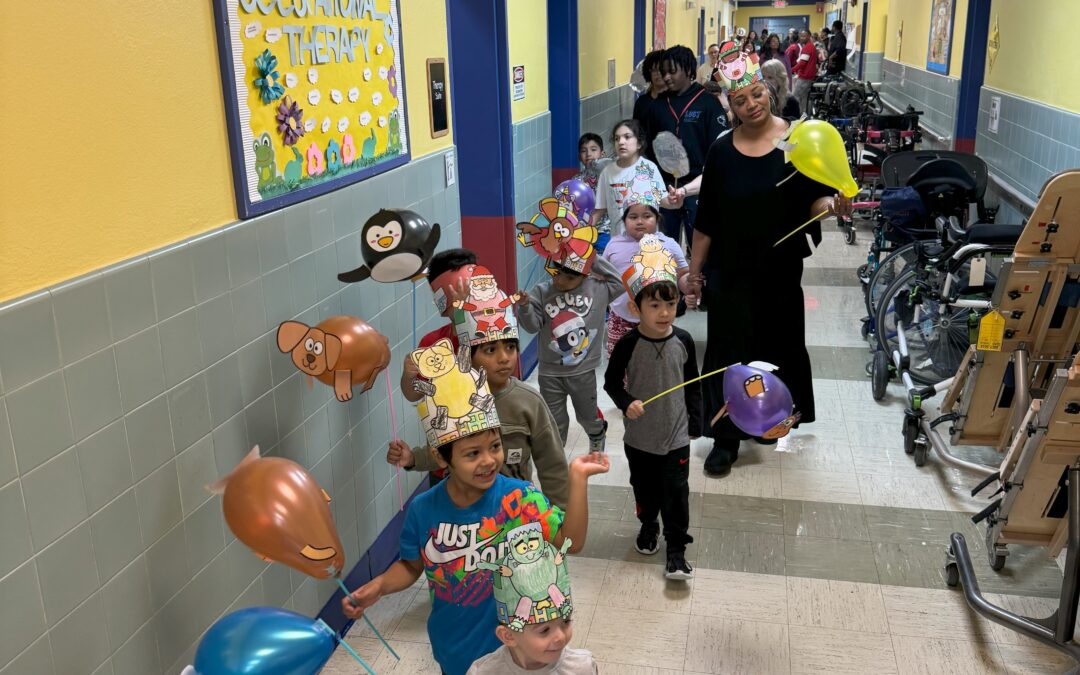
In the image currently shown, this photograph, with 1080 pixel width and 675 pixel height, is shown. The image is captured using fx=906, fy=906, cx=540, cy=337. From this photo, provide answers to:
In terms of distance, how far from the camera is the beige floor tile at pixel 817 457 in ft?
13.5

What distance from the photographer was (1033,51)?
591 centimetres

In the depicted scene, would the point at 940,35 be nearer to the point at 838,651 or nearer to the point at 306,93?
the point at 838,651

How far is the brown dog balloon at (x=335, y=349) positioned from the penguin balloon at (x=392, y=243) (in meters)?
0.23

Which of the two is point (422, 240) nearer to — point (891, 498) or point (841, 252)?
point (891, 498)

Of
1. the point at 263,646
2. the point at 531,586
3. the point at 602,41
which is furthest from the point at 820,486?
the point at 602,41

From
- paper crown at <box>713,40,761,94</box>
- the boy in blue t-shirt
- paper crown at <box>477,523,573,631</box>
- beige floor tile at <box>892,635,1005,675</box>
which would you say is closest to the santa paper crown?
paper crown at <box>477,523,573,631</box>

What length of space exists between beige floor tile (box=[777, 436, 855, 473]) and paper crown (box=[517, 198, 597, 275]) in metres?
1.55

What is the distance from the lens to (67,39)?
1760 millimetres

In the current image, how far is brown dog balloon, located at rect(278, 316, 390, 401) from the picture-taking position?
91.8 inches

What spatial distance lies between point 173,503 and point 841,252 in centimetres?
735

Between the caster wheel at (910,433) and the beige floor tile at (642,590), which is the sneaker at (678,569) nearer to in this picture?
the beige floor tile at (642,590)

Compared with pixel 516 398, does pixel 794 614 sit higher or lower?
lower

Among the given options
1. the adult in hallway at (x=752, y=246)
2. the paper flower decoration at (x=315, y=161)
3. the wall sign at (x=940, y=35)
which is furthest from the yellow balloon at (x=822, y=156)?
the wall sign at (x=940, y=35)

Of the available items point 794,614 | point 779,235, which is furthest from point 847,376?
point 794,614
